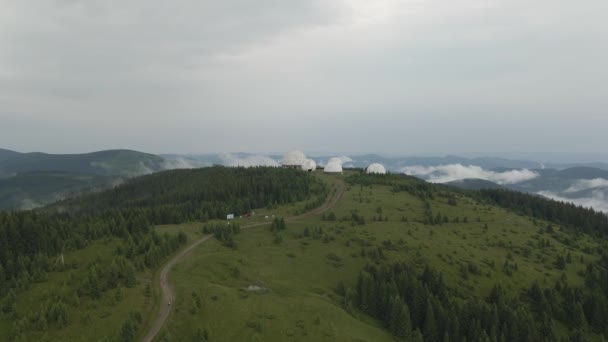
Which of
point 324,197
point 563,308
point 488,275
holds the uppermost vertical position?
point 324,197

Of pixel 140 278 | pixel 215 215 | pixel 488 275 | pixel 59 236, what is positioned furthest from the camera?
pixel 215 215

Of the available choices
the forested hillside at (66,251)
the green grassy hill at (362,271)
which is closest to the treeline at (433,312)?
the green grassy hill at (362,271)

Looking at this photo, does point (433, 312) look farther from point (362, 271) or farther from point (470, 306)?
point (362, 271)

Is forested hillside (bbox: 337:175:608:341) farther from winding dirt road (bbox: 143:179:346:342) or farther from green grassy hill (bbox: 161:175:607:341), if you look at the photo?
winding dirt road (bbox: 143:179:346:342)

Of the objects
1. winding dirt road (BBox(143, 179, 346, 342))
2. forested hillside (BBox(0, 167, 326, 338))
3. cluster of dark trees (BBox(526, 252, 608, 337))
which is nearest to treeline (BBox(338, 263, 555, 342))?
cluster of dark trees (BBox(526, 252, 608, 337))

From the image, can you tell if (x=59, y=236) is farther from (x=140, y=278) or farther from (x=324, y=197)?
(x=324, y=197)

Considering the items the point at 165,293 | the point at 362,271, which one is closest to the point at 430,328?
the point at 362,271

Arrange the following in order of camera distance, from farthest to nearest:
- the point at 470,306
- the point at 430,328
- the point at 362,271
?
the point at 362,271 < the point at 470,306 < the point at 430,328

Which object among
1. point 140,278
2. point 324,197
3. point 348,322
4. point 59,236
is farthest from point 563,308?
point 59,236

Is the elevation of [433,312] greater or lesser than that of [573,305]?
greater
